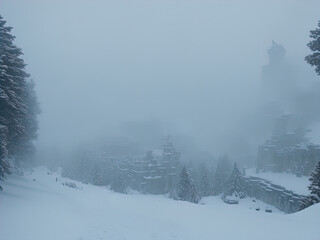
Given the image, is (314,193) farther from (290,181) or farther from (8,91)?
(290,181)

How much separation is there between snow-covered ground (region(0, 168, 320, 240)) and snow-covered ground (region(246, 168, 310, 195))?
2124 inches

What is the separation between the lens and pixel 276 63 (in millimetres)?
161625

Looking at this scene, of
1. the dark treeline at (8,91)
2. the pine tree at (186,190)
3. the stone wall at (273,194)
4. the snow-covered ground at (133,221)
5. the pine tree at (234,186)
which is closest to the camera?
the snow-covered ground at (133,221)

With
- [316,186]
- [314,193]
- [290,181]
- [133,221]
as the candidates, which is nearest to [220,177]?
[290,181]

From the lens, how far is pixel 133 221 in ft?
49.1

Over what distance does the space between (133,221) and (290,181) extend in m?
68.8

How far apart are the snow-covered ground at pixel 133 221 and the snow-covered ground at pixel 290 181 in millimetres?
53955

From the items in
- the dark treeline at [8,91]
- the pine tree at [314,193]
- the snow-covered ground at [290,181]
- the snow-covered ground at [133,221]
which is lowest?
the snow-covered ground at [290,181]

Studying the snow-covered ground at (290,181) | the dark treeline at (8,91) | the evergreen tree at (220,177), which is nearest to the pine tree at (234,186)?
the evergreen tree at (220,177)

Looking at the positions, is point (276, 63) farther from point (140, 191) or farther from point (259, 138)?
point (140, 191)

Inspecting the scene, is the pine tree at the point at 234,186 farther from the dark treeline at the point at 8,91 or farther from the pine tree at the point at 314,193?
the dark treeline at the point at 8,91

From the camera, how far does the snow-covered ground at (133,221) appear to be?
40.0 ft

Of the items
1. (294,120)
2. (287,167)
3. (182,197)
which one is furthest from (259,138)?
(182,197)

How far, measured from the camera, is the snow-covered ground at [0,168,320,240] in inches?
480
